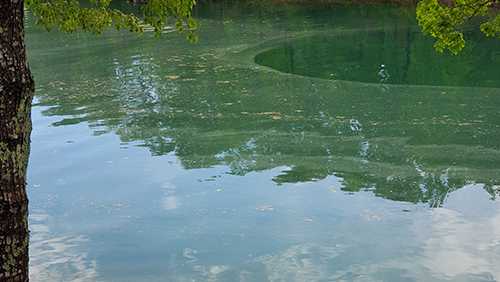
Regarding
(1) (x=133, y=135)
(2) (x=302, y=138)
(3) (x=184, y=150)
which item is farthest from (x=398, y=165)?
(1) (x=133, y=135)

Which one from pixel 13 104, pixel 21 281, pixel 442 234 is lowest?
pixel 442 234

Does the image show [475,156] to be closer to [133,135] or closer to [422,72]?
[133,135]

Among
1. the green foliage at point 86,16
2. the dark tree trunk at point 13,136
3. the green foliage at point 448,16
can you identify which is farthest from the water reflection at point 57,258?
the green foliage at point 448,16

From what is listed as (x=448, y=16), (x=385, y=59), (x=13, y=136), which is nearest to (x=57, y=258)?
(x=13, y=136)

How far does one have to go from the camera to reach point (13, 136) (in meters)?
1.98

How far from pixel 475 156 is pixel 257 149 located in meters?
2.95

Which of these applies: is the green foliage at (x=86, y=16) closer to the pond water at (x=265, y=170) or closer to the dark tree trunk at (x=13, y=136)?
the pond water at (x=265, y=170)

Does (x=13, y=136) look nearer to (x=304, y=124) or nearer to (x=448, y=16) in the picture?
(x=448, y=16)

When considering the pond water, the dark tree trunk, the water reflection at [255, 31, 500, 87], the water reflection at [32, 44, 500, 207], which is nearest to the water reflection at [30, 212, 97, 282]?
the pond water

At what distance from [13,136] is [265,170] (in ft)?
20.4

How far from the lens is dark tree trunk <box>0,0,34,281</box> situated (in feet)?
6.34

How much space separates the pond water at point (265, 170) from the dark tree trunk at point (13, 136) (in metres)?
3.53

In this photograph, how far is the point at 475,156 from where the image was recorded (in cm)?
834

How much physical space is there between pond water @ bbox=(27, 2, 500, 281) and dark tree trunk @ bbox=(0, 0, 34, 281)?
3533 millimetres
